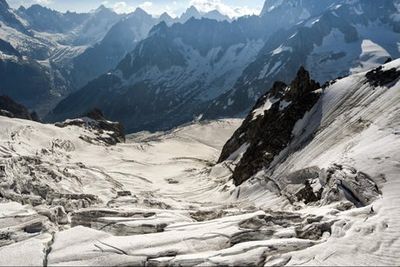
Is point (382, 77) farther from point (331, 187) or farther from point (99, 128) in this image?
point (99, 128)

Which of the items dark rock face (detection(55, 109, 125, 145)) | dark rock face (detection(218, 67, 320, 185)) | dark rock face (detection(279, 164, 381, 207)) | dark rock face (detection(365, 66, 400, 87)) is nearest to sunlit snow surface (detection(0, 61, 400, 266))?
dark rock face (detection(279, 164, 381, 207))

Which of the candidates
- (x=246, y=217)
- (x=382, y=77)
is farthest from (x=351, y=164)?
(x=382, y=77)

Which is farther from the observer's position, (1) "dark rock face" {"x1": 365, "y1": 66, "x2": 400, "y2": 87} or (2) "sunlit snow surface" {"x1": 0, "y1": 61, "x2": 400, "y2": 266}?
(1) "dark rock face" {"x1": 365, "y1": 66, "x2": 400, "y2": 87}

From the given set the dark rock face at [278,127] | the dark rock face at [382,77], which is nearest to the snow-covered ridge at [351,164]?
the dark rock face at [382,77]

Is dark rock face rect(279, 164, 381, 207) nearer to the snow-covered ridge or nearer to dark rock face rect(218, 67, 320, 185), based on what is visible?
the snow-covered ridge

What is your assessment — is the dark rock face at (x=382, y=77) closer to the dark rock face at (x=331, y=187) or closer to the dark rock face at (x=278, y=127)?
the dark rock face at (x=278, y=127)
